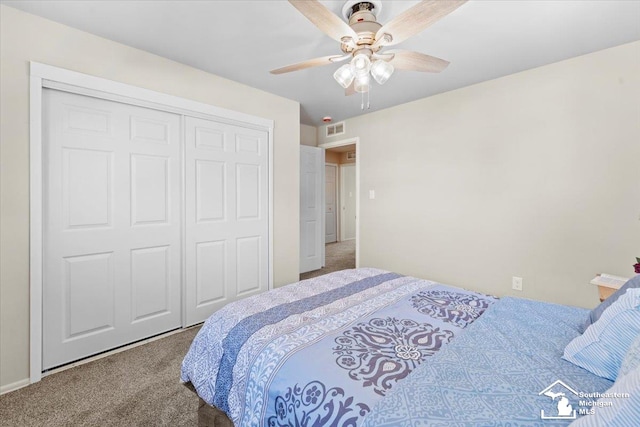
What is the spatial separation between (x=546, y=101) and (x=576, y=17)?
32.4 inches

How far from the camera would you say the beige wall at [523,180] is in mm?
2273

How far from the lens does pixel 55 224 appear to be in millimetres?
1999

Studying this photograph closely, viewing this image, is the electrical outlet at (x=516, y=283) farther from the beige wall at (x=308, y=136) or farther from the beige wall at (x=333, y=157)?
the beige wall at (x=333, y=157)

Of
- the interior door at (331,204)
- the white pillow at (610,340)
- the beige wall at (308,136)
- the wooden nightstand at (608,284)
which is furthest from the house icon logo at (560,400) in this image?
the interior door at (331,204)

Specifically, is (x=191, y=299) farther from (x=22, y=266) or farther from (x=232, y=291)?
(x=22, y=266)

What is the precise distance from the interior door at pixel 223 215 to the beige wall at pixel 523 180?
5.53ft

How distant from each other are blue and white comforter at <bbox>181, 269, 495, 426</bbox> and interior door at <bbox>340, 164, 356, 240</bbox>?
5.59m

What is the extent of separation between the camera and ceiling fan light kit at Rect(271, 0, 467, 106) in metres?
1.35

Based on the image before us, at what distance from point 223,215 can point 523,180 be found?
116 inches

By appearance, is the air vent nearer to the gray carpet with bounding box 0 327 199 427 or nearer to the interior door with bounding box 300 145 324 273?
the interior door with bounding box 300 145 324 273

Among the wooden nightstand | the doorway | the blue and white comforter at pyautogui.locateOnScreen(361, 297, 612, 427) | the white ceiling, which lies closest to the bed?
the blue and white comforter at pyautogui.locateOnScreen(361, 297, 612, 427)

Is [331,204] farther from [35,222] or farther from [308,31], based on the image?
[35,222]

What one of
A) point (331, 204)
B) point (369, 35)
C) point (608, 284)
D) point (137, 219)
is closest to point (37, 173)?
point (137, 219)

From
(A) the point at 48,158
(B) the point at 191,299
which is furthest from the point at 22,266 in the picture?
(B) the point at 191,299
